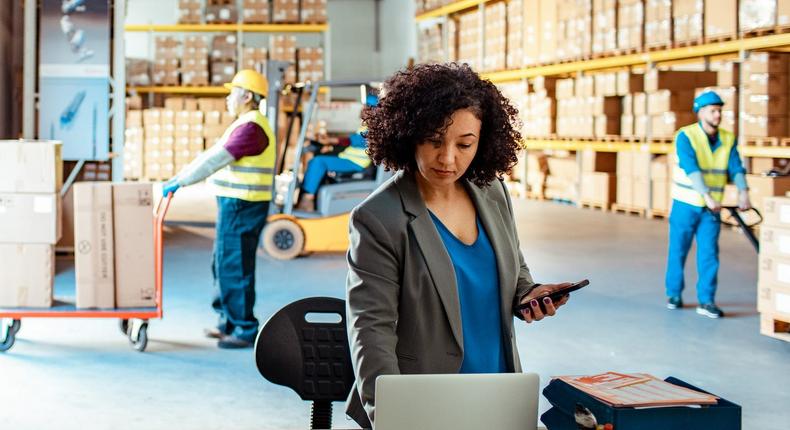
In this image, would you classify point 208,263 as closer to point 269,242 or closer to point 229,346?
point 269,242

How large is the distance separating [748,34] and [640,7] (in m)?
2.49

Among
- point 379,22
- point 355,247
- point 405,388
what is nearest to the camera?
point 405,388

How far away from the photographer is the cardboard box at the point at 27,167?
6.09 metres

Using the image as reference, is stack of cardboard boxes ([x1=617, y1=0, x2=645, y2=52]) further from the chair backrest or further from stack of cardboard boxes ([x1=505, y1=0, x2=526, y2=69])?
the chair backrest

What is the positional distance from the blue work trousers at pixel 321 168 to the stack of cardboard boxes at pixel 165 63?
11.8 m

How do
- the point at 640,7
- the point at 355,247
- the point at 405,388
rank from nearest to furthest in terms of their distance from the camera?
the point at 405,388 < the point at 355,247 < the point at 640,7

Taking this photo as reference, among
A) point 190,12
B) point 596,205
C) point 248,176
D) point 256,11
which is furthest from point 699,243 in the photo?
point 190,12

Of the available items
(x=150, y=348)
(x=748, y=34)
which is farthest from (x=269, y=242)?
(x=748, y=34)

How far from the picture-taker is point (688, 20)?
13172 millimetres

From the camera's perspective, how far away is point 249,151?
629 cm

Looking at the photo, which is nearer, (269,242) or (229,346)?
(229,346)

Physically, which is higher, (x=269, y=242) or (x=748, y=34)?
(x=748, y=34)

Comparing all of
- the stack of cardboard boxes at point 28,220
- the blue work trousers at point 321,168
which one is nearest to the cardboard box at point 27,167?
the stack of cardboard boxes at point 28,220

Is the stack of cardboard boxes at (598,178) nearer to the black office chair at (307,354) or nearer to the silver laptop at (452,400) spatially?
the black office chair at (307,354)
